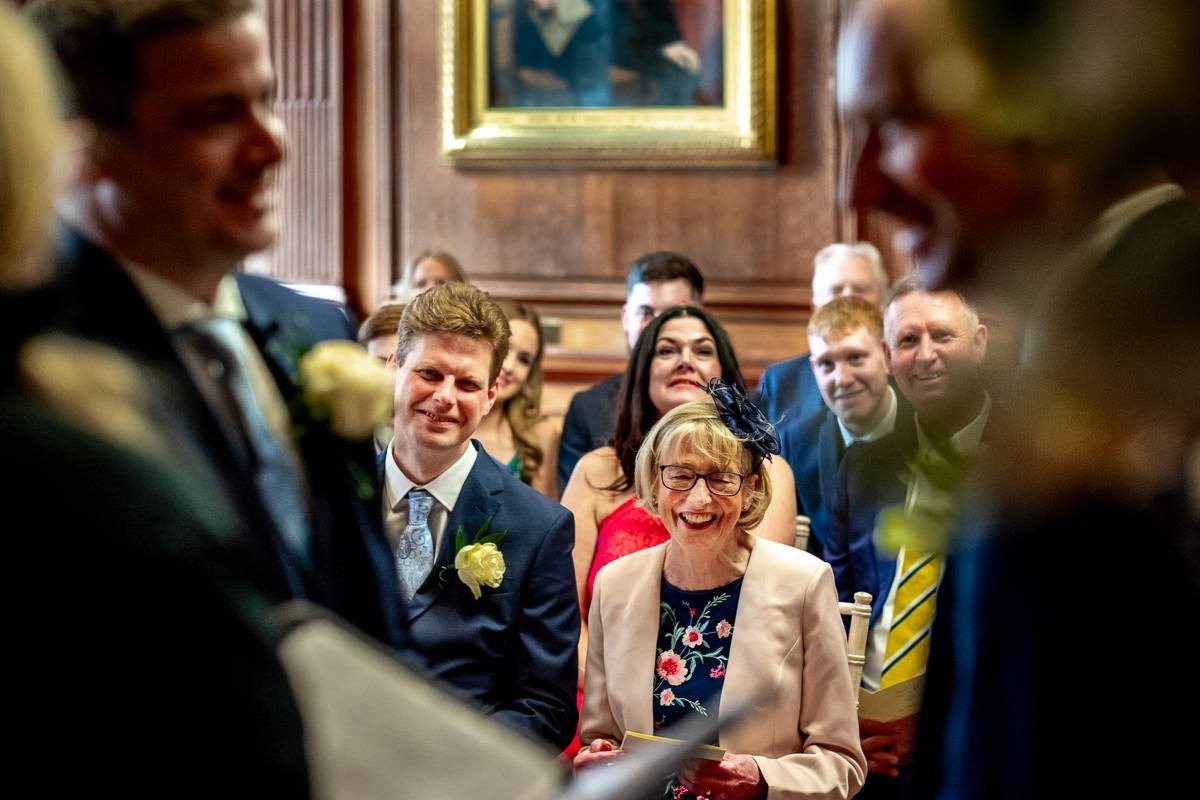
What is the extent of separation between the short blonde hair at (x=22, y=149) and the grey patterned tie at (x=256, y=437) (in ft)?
1.38

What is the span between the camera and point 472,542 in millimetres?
3111

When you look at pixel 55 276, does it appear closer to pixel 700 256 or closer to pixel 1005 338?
pixel 1005 338

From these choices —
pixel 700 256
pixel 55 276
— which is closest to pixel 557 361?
pixel 700 256

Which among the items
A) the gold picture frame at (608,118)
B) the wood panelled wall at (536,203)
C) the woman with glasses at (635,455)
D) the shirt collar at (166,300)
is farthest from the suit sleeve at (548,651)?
the gold picture frame at (608,118)

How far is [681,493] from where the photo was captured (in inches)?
129

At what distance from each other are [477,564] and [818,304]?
2959 millimetres

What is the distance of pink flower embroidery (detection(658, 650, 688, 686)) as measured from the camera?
3131 millimetres

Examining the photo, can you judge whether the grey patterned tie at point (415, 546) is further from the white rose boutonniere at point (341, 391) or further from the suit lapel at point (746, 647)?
the white rose boutonniere at point (341, 391)

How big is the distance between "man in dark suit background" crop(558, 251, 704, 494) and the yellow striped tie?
1708 mm

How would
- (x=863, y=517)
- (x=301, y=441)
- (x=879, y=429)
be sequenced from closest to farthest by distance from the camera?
Answer: (x=301, y=441)
(x=863, y=517)
(x=879, y=429)

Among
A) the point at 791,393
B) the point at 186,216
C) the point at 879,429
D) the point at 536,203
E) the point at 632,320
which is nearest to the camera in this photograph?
the point at 186,216

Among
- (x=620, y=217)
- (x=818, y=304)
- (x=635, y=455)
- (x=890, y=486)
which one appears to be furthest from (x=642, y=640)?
(x=620, y=217)

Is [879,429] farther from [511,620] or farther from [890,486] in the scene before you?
[511,620]

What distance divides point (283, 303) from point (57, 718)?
0.83m
